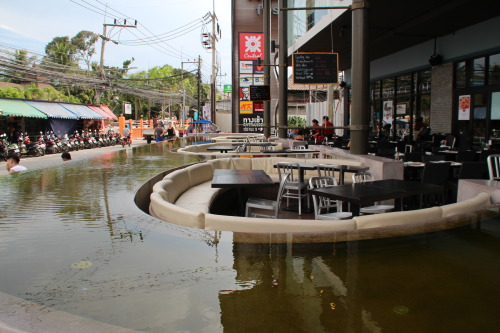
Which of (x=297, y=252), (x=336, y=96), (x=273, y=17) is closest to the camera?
(x=297, y=252)

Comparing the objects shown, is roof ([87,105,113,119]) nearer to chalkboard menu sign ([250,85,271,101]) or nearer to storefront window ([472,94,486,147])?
→ chalkboard menu sign ([250,85,271,101])

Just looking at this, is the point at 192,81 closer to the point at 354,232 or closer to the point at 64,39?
the point at 64,39

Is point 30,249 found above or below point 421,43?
below

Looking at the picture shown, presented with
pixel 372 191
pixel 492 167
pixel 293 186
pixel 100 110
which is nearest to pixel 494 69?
pixel 492 167

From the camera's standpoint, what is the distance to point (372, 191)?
178 inches

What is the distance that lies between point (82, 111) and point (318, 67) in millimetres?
28212

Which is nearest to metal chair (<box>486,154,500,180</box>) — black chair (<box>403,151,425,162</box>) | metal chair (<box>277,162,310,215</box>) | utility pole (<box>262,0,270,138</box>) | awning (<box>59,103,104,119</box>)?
black chair (<box>403,151,425,162</box>)

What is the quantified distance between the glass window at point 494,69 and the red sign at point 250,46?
17045 mm

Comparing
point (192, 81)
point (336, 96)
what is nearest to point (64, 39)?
point (192, 81)

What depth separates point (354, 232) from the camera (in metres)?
3.19

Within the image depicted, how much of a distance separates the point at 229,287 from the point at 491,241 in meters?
2.15

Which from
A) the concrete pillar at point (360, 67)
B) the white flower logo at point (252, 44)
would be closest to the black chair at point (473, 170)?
the concrete pillar at point (360, 67)

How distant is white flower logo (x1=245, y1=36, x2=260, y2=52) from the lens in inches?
1056

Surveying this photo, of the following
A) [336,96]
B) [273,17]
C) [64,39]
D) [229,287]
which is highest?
[64,39]
